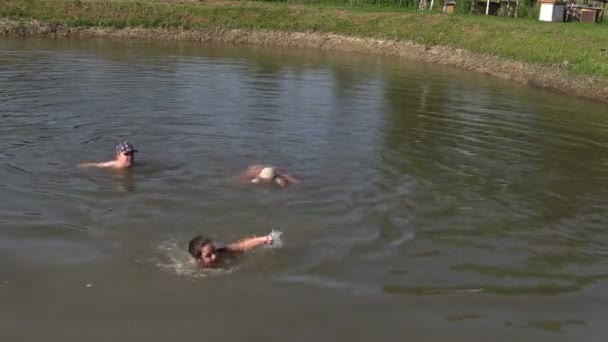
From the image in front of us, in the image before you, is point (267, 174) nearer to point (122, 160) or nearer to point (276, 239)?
point (276, 239)

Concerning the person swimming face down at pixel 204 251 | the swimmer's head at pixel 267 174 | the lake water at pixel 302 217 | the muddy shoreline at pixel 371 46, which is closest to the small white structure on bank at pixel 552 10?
the muddy shoreline at pixel 371 46

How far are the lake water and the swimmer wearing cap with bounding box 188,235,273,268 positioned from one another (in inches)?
7.5

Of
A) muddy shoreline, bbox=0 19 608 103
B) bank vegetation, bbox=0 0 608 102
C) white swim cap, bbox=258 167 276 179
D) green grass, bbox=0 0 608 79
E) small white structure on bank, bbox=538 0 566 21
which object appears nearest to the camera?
white swim cap, bbox=258 167 276 179

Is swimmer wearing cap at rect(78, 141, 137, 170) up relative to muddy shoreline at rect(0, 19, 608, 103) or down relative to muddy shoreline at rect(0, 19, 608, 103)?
down

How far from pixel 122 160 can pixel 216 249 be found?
4.20 metres

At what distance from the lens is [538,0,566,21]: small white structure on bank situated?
39.1 metres

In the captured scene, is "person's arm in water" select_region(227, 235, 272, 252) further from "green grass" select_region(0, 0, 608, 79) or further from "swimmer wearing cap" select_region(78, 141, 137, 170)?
"green grass" select_region(0, 0, 608, 79)

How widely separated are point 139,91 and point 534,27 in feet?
72.1

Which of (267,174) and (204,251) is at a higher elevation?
(267,174)

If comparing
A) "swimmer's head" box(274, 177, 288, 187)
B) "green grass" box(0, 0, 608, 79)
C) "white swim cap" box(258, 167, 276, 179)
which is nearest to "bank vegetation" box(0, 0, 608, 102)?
"green grass" box(0, 0, 608, 79)

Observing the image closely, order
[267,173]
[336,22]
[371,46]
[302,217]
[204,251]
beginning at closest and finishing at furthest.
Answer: [204,251]
[302,217]
[267,173]
[371,46]
[336,22]

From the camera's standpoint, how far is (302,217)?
10016 mm

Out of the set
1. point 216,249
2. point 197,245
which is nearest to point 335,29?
point 216,249

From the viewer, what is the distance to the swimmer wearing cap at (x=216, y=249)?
799 centimetres
